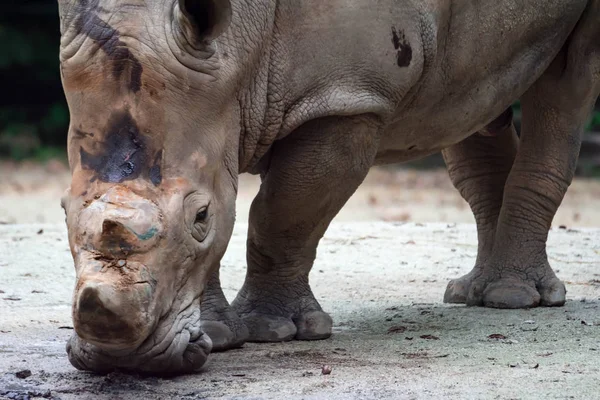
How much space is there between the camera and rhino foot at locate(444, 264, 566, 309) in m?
5.65

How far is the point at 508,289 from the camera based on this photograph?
5.68 metres

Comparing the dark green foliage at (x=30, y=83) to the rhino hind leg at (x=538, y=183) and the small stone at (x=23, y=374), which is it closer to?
the rhino hind leg at (x=538, y=183)

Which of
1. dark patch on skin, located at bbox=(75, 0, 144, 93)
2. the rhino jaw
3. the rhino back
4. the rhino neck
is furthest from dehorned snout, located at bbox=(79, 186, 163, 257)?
the rhino back

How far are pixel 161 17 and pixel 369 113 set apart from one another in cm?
105

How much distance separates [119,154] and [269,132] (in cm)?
82

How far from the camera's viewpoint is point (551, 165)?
5.82m

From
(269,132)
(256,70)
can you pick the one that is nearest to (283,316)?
(269,132)

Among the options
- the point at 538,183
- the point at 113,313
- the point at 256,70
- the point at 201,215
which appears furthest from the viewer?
the point at 538,183

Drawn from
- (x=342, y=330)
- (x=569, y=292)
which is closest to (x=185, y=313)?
(x=342, y=330)

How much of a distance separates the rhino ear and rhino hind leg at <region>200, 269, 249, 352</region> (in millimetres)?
1217

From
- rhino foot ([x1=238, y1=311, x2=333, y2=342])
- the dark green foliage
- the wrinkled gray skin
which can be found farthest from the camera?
the dark green foliage

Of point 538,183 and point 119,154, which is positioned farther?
point 538,183

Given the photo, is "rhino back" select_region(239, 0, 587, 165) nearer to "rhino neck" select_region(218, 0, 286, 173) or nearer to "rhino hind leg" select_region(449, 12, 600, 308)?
"rhino neck" select_region(218, 0, 286, 173)

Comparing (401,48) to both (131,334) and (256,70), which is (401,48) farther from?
(131,334)
